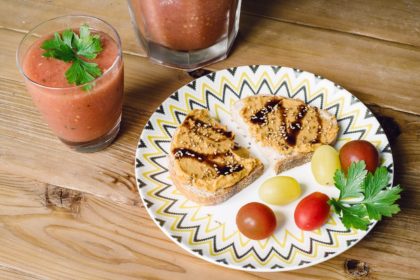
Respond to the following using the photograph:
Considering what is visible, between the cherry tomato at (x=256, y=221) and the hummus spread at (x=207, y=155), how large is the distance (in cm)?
10

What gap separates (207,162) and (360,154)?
41cm

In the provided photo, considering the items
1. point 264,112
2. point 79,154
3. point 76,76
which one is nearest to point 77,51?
point 76,76

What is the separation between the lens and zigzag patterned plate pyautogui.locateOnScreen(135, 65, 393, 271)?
1341 millimetres

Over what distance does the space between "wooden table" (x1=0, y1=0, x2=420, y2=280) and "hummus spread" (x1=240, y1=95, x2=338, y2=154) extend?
0.75 ft

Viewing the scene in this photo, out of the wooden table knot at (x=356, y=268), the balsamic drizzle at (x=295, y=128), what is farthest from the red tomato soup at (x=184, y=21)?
the wooden table knot at (x=356, y=268)

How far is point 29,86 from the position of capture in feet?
4.67

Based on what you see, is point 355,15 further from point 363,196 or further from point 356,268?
point 356,268

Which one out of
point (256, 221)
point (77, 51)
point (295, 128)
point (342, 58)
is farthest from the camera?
point (342, 58)

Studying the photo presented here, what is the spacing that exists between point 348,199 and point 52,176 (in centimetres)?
84

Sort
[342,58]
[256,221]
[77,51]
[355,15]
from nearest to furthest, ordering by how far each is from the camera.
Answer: [256,221], [77,51], [342,58], [355,15]

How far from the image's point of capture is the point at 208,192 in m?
1.41

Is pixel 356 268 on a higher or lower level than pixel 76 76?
lower

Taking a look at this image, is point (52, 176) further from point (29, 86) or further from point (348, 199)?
point (348, 199)

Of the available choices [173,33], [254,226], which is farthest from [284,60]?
[254,226]
